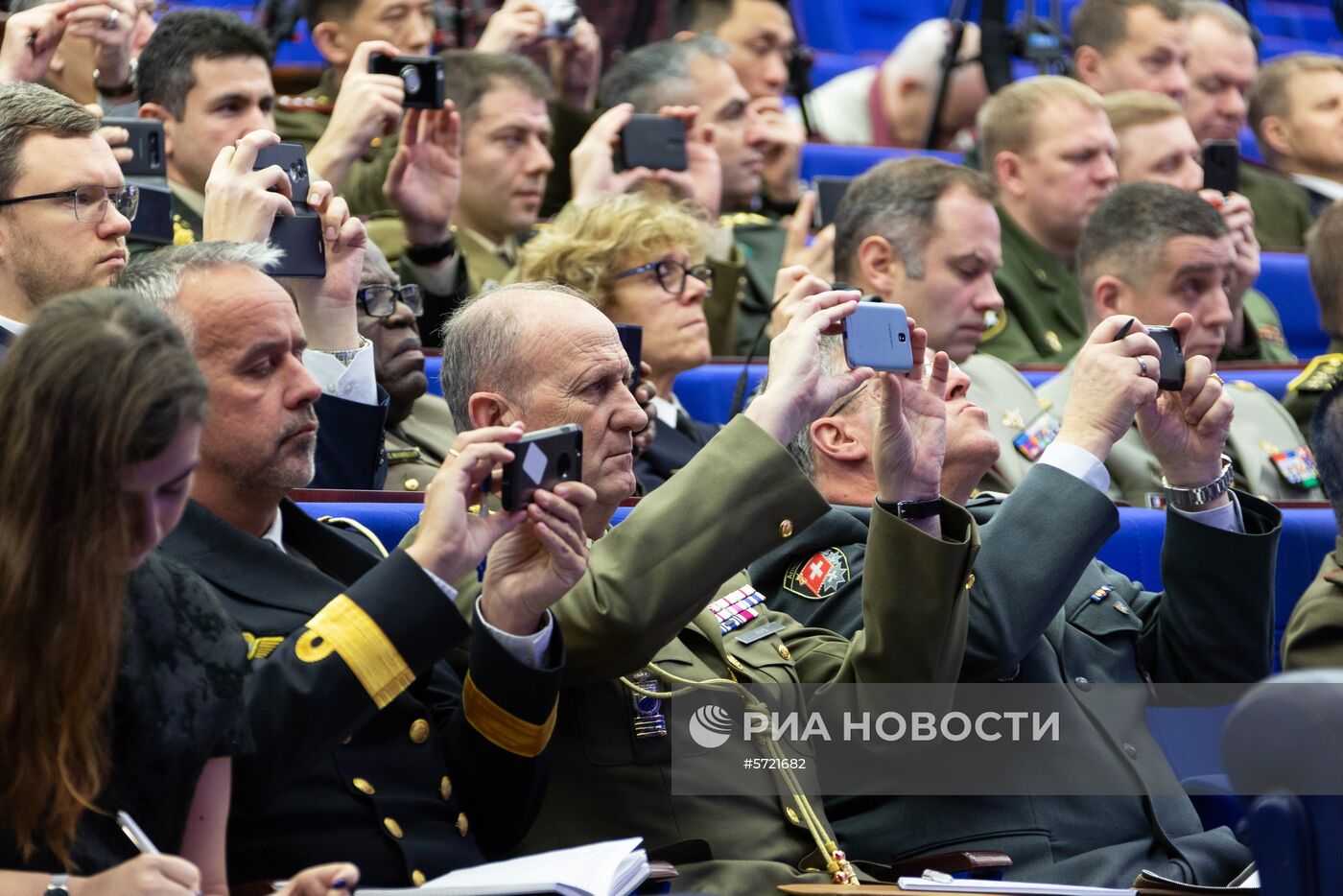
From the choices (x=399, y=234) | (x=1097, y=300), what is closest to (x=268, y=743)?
(x=399, y=234)

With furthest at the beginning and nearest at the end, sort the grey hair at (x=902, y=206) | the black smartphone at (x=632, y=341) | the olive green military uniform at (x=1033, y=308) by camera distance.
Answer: the olive green military uniform at (x=1033, y=308), the grey hair at (x=902, y=206), the black smartphone at (x=632, y=341)

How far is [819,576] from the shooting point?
259cm

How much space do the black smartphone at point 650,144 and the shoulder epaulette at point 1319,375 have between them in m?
1.32

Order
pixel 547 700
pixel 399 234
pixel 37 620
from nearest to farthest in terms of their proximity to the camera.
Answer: pixel 37 620
pixel 547 700
pixel 399 234

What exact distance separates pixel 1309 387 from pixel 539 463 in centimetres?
227

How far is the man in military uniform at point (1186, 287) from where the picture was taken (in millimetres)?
3586

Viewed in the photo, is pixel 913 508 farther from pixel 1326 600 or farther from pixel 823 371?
pixel 1326 600

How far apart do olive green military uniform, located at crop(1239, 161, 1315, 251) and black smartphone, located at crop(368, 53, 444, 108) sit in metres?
2.82

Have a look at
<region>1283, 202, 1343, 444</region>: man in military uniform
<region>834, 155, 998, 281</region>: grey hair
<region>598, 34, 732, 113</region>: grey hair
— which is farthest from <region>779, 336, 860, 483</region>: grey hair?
<region>598, 34, 732, 113</region>: grey hair

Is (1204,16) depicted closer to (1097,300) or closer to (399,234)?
(1097,300)

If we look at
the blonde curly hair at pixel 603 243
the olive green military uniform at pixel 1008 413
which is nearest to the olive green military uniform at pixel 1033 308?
the olive green military uniform at pixel 1008 413

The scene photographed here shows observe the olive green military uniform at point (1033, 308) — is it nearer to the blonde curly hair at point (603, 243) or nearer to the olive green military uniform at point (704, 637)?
the blonde curly hair at point (603, 243)

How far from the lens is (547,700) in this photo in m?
2.02

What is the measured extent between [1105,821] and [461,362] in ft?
3.20
